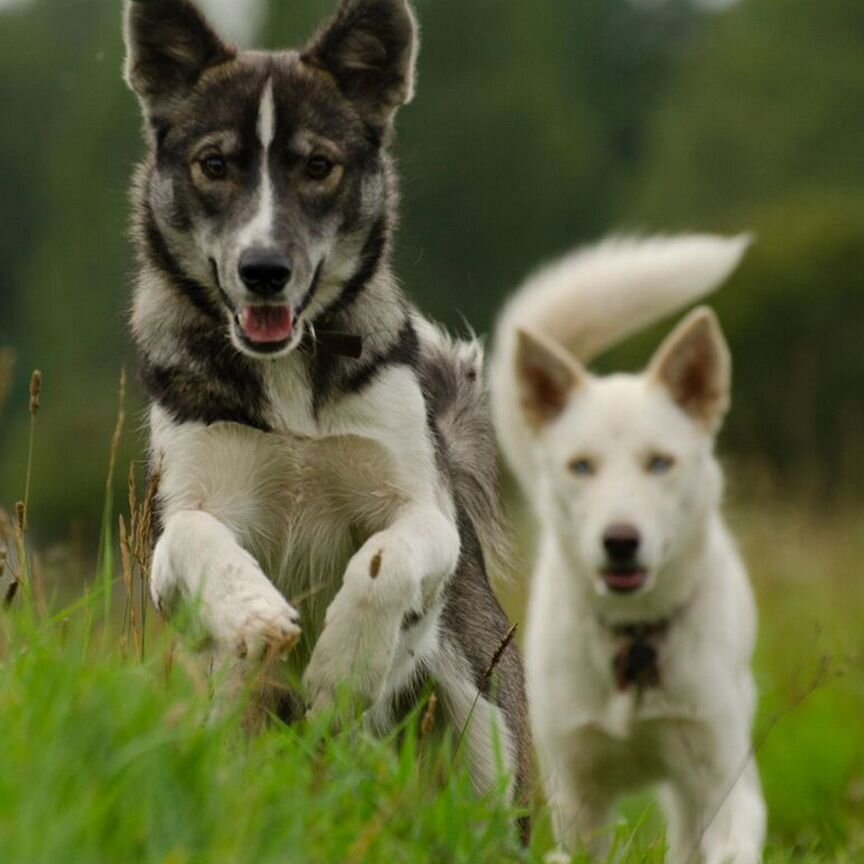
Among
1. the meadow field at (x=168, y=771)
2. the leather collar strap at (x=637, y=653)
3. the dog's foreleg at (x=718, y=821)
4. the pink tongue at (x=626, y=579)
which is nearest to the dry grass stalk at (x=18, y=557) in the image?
the meadow field at (x=168, y=771)

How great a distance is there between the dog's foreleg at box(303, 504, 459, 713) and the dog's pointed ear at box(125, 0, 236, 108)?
4.74ft

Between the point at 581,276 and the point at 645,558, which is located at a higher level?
the point at 581,276

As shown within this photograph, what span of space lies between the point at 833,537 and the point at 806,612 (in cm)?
156

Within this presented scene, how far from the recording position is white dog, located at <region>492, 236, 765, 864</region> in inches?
250

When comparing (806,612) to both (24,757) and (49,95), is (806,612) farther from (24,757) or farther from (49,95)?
(49,95)

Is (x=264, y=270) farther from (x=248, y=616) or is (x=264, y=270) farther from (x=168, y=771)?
(x=168, y=771)

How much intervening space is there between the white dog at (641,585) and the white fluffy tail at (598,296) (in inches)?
0.7

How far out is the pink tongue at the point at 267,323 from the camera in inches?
180

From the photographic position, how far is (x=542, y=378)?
700 centimetres

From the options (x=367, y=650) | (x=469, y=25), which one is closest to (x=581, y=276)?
(x=367, y=650)

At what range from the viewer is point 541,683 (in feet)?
22.1

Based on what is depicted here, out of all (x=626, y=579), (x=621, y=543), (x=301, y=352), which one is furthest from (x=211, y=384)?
(x=626, y=579)

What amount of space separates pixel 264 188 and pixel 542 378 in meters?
2.56

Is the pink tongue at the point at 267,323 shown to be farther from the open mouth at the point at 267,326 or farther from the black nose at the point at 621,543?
the black nose at the point at 621,543
